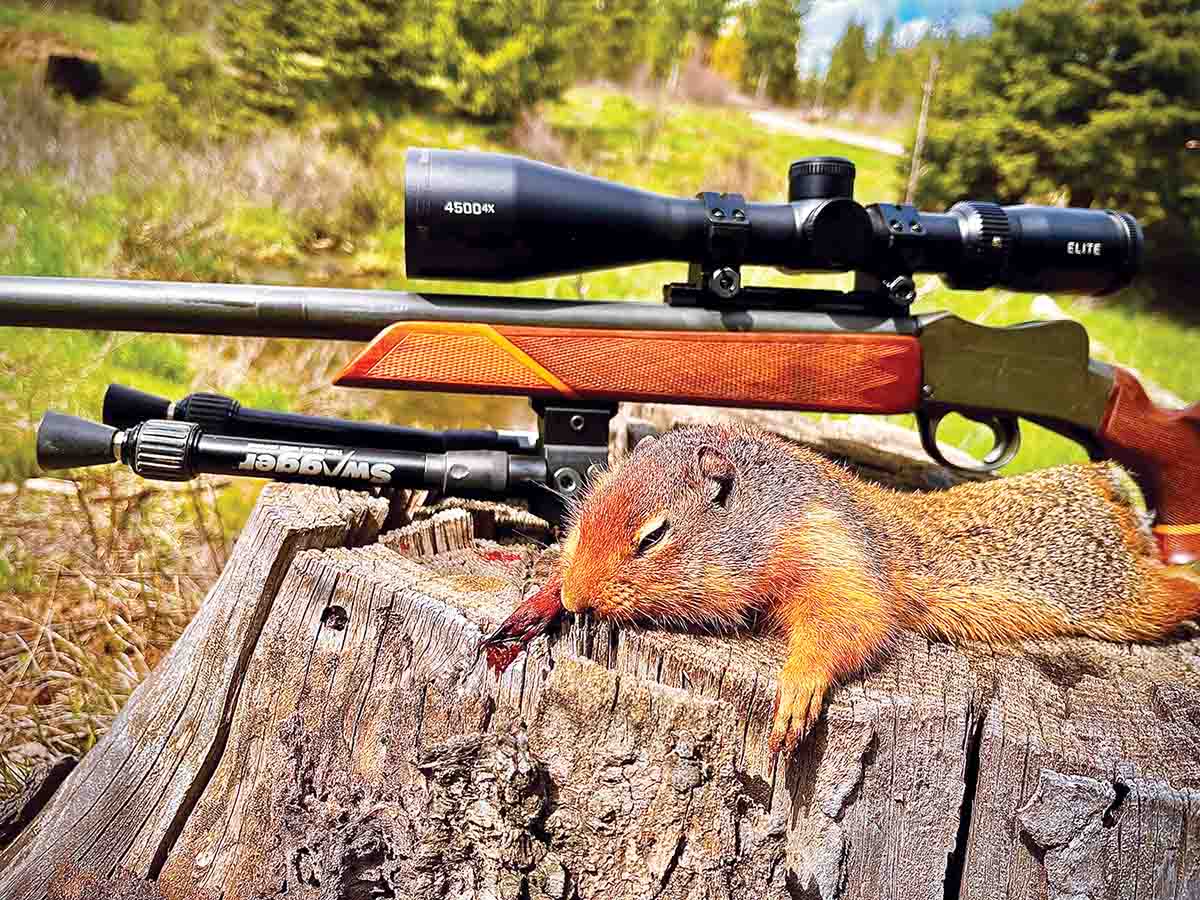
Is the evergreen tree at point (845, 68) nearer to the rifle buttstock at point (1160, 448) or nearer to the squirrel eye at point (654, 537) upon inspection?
the rifle buttstock at point (1160, 448)

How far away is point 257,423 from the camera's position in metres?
2.20

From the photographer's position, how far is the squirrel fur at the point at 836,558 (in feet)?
4.87

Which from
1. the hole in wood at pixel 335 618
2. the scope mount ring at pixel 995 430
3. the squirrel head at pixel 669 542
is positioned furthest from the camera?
the scope mount ring at pixel 995 430

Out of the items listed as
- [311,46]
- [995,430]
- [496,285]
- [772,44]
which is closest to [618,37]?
[772,44]

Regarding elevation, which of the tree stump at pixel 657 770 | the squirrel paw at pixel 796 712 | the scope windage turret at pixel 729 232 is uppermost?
the scope windage turret at pixel 729 232

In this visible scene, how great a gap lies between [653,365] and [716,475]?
0.69 meters

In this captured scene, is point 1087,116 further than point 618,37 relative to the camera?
No

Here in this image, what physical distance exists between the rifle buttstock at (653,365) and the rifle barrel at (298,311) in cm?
3

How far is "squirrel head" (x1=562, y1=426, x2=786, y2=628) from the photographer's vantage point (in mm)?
1478

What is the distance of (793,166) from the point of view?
2244 mm

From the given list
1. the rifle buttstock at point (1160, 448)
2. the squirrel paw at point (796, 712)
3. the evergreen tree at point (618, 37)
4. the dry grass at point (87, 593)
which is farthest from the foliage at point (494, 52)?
the squirrel paw at point (796, 712)

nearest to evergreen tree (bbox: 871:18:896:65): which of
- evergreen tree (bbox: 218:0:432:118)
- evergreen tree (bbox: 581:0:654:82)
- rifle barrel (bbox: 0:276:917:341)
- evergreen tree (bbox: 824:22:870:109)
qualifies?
evergreen tree (bbox: 824:22:870:109)

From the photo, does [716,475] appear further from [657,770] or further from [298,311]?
[298,311]

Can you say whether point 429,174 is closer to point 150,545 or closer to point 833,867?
point 833,867
